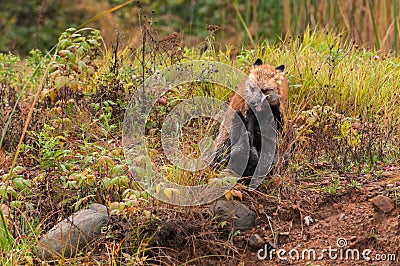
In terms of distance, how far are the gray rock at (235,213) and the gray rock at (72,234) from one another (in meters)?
0.76

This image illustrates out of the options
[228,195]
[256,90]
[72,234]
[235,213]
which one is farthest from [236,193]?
[72,234]

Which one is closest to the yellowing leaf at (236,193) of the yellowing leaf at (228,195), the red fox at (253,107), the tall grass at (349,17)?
the yellowing leaf at (228,195)

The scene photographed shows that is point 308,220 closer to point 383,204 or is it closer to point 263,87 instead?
point 383,204

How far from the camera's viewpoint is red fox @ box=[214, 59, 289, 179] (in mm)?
4508

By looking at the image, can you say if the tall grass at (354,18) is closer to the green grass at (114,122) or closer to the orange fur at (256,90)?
the green grass at (114,122)

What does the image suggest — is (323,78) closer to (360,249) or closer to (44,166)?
(360,249)

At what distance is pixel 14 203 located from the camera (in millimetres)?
4246

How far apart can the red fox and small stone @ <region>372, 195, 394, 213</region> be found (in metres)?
0.88

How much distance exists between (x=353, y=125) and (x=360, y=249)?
52.9 inches

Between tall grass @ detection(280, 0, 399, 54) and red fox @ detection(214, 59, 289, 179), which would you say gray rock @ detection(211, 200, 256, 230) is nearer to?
red fox @ detection(214, 59, 289, 179)

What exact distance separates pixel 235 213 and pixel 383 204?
38.9 inches

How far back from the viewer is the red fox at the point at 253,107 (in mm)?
4508

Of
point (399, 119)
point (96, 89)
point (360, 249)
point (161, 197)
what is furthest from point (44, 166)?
point (399, 119)

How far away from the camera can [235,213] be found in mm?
4469
